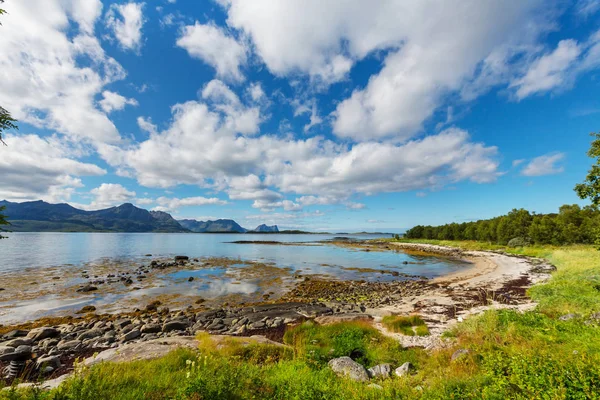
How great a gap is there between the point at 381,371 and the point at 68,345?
16713 mm

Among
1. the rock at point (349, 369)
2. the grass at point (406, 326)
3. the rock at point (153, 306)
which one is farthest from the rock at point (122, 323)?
the grass at point (406, 326)

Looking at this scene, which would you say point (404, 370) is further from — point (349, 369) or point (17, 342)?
point (17, 342)

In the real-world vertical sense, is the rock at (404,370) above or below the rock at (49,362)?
above

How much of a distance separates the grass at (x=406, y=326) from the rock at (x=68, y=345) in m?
17.5

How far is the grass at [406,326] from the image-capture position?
545 inches

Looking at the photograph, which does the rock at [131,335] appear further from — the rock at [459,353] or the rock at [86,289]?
the rock at [86,289]

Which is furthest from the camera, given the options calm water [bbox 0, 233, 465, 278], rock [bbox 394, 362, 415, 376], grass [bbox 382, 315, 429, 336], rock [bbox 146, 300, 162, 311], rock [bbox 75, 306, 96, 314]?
calm water [bbox 0, 233, 465, 278]

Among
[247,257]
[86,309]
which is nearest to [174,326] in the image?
[86,309]

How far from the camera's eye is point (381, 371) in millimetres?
8906

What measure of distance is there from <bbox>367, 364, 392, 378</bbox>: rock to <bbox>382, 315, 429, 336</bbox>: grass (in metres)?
5.43

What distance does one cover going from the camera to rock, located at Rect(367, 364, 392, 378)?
28.2 ft

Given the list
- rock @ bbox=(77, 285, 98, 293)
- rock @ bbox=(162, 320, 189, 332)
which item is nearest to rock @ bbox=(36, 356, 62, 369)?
rock @ bbox=(162, 320, 189, 332)

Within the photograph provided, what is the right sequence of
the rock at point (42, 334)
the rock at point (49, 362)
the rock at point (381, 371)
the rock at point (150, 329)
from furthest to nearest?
the rock at point (150, 329)
the rock at point (42, 334)
the rock at point (49, 362)
the rock at point (381, 371)

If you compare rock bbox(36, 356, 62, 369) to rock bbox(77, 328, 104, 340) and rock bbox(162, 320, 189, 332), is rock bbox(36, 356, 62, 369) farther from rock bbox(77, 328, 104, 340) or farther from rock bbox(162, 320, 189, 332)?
rock bbox(162, 320, 189, 332)
